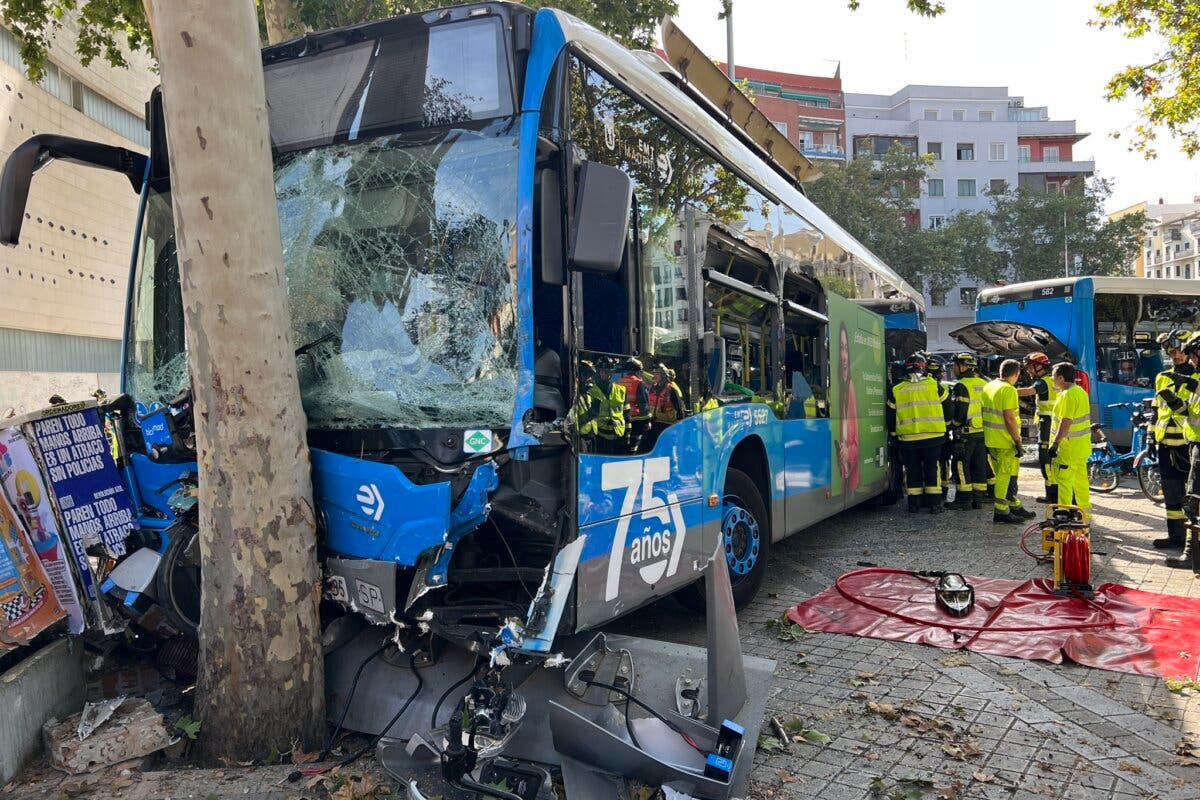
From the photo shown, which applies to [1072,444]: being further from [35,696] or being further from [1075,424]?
[35,696]

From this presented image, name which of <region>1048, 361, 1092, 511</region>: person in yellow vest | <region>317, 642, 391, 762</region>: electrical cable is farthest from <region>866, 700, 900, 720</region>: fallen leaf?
<region>1048, 361, 1092, 511</region>: person in yellow vest

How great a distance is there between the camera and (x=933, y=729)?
415cm

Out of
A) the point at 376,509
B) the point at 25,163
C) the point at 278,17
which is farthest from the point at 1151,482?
the point at 25,163

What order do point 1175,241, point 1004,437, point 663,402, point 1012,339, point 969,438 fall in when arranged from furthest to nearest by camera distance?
point 1175,241
point 1012,339
point 969,438
point 1004,437
point 663,402

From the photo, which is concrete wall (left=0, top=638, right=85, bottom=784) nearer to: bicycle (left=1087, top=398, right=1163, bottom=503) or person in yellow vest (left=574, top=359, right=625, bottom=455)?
person in yellow vest (left=574, top=359, right=625, bottom=455)

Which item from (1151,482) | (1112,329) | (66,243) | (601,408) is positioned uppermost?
(66,243)

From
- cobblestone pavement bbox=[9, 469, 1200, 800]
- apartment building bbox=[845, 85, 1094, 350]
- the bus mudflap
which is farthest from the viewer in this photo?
apartment building bbox=[845, 85, 1094, 350]

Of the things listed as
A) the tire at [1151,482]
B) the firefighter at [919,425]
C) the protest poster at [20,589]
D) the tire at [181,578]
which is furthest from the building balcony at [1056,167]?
the protest poster at [20,589]

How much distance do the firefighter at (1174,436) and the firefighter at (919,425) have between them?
2.67 metres

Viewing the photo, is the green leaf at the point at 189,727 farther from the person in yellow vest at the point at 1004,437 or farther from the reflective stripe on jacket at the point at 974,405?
the reflective stripe on jacket at the point at 974,405

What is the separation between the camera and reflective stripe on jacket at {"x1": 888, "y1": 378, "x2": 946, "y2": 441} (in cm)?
1046

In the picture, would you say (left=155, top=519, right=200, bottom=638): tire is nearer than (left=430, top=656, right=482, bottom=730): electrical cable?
No

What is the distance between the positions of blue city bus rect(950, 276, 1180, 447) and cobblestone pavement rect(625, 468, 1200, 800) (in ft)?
30.5

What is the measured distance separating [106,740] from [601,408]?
254cm
